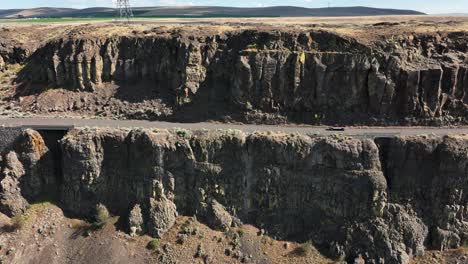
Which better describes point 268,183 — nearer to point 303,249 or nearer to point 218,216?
point 218,216

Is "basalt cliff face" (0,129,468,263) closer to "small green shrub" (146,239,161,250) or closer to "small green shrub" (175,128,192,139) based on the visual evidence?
"small green shrub" (175,128,192,139)

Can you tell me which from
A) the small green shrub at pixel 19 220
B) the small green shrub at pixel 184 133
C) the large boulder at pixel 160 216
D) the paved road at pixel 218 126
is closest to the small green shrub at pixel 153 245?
the large boulder at pixel 160 216

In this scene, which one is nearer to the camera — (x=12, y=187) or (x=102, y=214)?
(x=102, y=214)

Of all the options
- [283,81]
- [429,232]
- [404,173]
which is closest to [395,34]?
[283,81]

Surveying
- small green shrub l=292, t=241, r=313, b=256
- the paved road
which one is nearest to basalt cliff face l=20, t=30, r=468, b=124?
the paved road

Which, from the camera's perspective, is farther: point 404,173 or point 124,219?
point 124,219

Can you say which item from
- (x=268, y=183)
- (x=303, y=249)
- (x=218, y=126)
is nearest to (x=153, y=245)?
(x=268, y=183)

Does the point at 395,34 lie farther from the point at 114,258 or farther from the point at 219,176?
the point at 114,258
